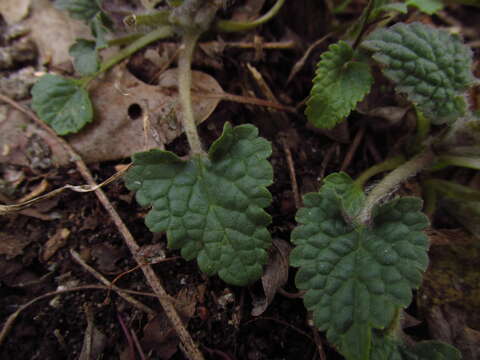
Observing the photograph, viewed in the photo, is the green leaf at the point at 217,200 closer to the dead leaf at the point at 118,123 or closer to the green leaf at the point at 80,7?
the dead leaf at the point at 118,123

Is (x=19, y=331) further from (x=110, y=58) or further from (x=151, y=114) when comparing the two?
(x=110, y=58)

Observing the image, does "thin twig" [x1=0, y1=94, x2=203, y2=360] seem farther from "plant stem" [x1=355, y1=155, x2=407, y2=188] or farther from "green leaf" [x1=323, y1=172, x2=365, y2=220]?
"plant stem" [x1=355, y1=155, x2=407, y2=188]

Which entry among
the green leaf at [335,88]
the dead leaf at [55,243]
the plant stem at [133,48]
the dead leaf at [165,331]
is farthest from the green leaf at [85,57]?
the dead leaf at [165,331]

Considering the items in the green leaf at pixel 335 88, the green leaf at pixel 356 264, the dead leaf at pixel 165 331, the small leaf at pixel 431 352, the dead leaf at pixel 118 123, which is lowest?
the dead leaf at pixel 165 331

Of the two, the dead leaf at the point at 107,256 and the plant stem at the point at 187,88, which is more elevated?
the plant stem at the point at 187,88

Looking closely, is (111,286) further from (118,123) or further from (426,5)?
(426,5)

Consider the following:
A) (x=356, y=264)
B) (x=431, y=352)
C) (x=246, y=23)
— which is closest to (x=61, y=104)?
(x=246, y=23)
